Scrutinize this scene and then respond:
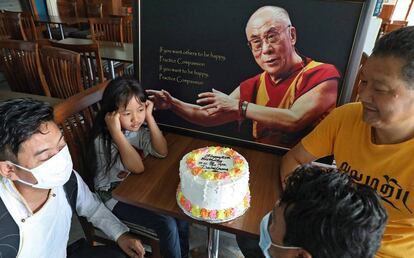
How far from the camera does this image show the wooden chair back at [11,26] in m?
4.18

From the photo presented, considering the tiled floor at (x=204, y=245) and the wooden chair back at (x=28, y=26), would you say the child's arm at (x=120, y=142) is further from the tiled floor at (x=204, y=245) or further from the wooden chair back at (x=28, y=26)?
the wooden chair back at (x=28, y=26)

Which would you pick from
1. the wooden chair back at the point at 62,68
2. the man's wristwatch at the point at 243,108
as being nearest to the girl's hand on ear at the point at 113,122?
the man's wristwatch at the point at 243,108

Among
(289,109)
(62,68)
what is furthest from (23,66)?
(289,109)

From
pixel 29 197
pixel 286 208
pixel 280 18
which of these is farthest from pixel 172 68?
pixel 286 208

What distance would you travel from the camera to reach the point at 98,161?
141 centimetres

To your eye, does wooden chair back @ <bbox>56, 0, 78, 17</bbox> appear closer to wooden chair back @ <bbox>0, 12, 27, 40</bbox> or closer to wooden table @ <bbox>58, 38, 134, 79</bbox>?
wooden chair back @ <bbox>0, 12, 27, 40</bbox>

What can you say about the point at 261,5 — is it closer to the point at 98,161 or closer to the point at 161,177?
the point at 161,177

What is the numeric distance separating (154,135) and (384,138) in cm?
100

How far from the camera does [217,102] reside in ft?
4.64

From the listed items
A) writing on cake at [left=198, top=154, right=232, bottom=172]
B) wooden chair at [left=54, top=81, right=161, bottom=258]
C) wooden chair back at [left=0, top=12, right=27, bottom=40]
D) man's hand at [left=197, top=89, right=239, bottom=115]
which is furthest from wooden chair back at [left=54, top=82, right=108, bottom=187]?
wooden chair back at [left=0, top=12, right=27, bottom=40]

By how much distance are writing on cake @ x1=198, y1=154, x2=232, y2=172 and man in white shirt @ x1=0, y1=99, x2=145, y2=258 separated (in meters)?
0.54

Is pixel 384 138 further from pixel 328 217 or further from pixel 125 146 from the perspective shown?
pixel 125 146

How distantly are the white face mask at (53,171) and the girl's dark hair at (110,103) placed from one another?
0.30 metres

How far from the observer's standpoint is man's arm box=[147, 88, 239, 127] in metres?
1.45
